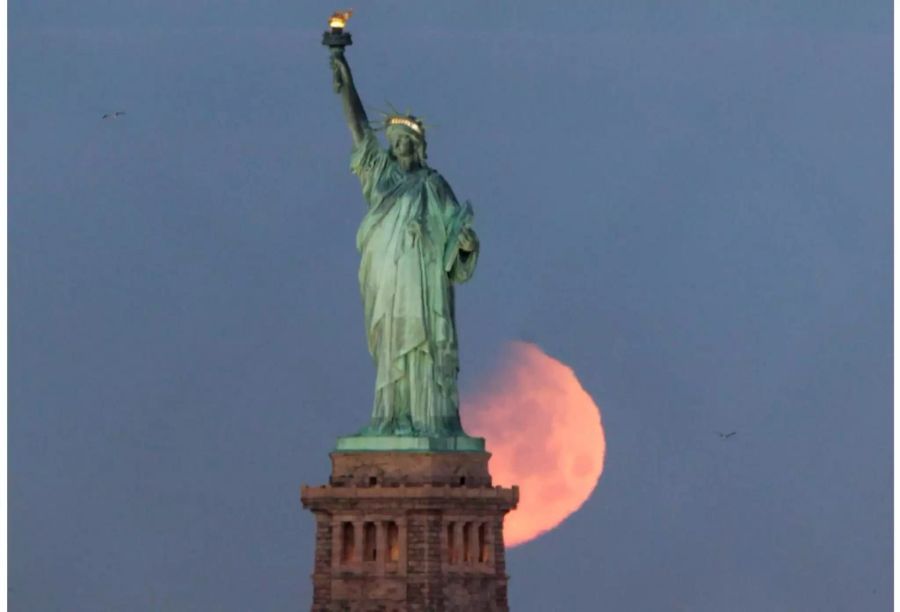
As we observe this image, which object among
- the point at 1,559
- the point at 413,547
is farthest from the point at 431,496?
the point at 1,559

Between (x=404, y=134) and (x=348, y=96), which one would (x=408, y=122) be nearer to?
(x=404, y=134)

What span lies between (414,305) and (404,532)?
3533mm

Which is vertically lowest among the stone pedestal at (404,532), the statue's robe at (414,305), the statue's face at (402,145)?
the stone pedestal at (404,532)

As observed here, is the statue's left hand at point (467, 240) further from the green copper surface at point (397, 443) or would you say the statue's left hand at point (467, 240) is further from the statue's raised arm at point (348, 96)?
the green copper surface at point (397, 443)

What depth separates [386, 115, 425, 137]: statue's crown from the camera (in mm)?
95500

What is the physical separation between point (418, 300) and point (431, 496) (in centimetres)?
314

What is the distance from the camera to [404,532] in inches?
3720

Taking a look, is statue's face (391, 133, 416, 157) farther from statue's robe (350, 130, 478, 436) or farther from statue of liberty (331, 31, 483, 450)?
statue's robe (350, 130, 478, 436)

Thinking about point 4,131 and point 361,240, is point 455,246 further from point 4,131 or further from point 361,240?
point 4,131

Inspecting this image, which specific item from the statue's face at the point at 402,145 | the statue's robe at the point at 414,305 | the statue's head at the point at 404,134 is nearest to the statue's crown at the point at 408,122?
the statue's head at the point at 404,134

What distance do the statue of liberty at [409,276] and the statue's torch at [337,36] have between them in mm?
83

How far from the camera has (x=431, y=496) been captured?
94.2 meters

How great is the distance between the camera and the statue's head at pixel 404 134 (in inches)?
3760

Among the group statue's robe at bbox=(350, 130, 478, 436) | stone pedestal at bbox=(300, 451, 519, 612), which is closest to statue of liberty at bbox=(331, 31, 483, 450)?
statue's robe at bbox=(350, 130, 478, 436)
